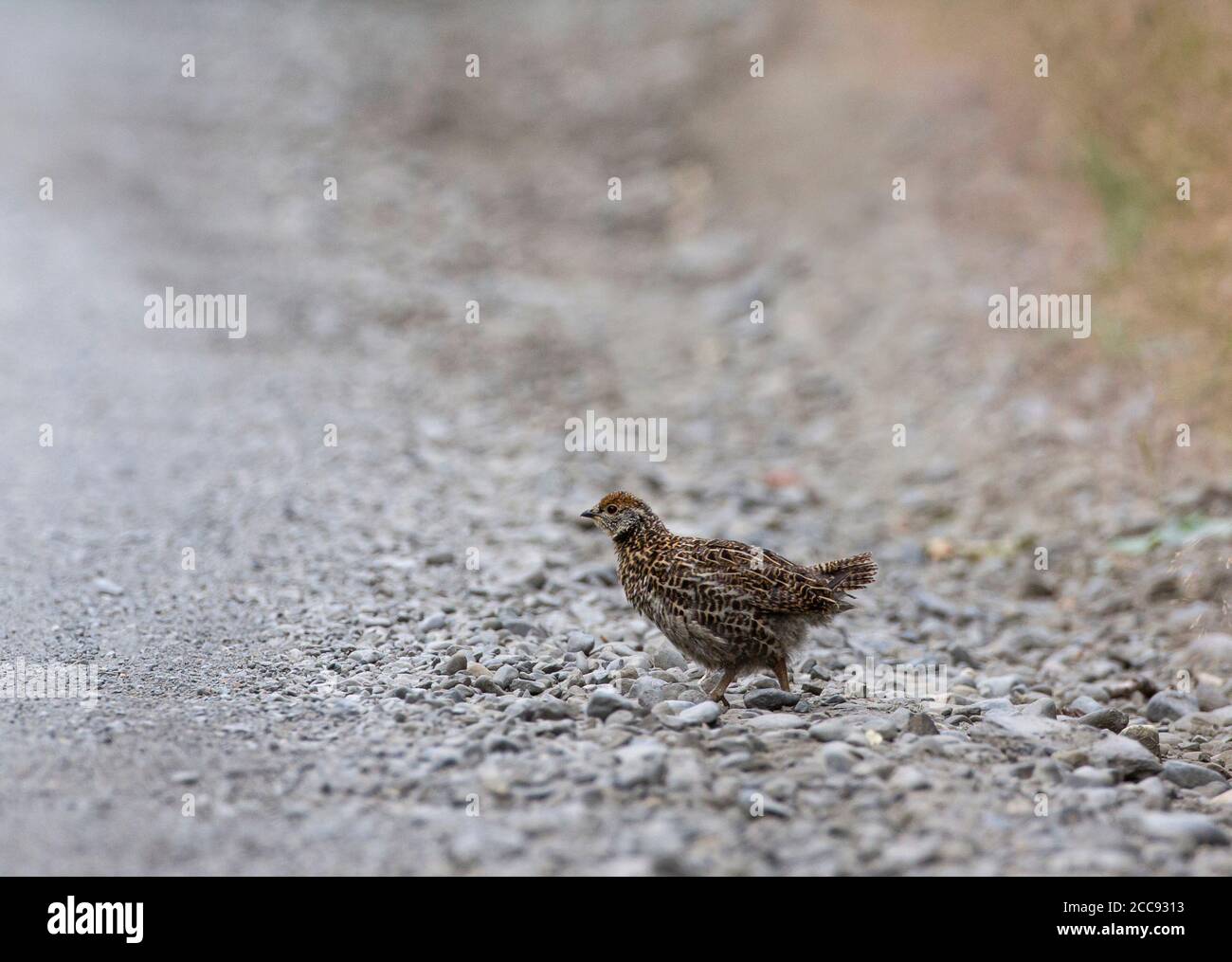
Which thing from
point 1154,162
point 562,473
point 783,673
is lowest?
point 783,673

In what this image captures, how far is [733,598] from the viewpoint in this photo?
5.79 m

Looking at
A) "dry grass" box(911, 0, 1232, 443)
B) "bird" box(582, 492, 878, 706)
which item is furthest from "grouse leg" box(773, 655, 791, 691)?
"dry grass" box(911, 0, 1232, 443)

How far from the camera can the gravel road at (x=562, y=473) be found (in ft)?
15.1

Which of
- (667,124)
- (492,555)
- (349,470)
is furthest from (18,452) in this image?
(667,124)

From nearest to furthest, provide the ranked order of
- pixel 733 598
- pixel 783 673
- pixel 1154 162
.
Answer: pixel 733 598 < pixel 783 673 < pixel 1154 162

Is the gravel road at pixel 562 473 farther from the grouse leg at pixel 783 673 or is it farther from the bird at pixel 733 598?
the bird at pixel 733 598

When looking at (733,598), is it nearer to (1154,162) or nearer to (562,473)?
(562,473)

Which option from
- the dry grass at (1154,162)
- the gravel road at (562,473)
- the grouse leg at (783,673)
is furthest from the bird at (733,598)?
the dry grass at (1154,162)

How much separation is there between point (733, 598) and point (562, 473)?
3.65m

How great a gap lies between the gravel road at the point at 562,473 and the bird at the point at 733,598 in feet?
0.72

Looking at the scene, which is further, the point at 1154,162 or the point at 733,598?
the point at 1154,162

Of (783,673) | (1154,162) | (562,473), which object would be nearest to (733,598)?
(783,673)

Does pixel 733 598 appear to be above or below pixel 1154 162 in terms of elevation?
below
